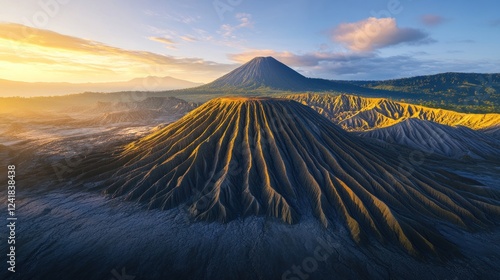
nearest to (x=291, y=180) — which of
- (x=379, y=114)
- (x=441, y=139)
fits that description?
(x=441, y=139)

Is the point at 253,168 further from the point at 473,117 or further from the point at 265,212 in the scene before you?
the point at 473,117

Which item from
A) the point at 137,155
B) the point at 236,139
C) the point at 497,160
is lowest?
the point at 497,160

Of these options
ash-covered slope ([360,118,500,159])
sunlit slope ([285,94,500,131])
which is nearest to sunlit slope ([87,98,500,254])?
ash-covered slope ([360,118,500,159])

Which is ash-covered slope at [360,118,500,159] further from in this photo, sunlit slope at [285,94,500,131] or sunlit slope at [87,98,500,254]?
sunlit slope at [87,98,500,254]

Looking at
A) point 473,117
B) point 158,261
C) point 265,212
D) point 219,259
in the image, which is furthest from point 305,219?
point 473,117

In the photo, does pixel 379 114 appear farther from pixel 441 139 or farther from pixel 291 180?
pixel 291 180

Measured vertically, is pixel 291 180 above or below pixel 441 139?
above

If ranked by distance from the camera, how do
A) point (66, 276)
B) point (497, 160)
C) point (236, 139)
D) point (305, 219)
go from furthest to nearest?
point (497, 160)
point (236, 139)
point (305, 219)
point (66, 276)
